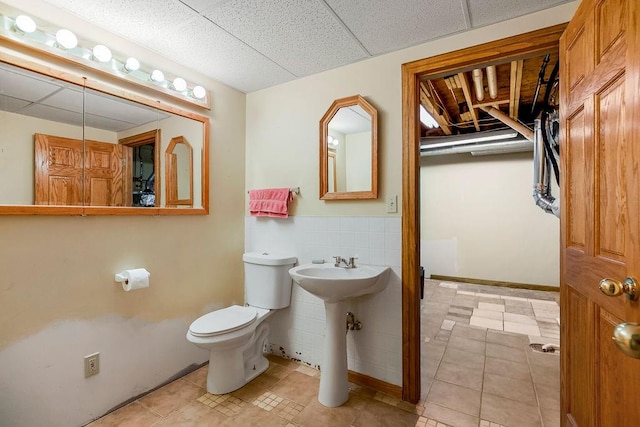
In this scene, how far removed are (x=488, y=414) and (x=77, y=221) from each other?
8.02ft

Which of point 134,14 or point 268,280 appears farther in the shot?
point 268,280

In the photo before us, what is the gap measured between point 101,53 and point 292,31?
100 cm

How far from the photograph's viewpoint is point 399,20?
154cm

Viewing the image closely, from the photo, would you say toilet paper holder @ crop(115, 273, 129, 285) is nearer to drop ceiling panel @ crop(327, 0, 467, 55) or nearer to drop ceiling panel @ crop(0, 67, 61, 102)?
drop ceiling panel @ crop(0, 67, 61, 102)

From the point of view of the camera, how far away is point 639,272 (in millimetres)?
786

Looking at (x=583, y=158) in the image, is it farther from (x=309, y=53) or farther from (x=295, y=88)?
(x=295, y=88)

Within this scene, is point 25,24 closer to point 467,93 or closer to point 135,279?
point 135,279

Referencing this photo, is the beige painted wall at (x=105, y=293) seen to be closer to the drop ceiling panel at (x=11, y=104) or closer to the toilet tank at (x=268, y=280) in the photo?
the toilet tank at (x=268, y=280)

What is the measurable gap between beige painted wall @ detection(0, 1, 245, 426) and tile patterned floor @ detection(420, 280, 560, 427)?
1.65 metres

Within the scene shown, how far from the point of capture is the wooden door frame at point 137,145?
1.76m

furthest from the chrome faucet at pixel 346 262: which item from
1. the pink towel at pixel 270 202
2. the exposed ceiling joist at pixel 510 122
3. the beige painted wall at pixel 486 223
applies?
the beige painted wall at pixel 486 223

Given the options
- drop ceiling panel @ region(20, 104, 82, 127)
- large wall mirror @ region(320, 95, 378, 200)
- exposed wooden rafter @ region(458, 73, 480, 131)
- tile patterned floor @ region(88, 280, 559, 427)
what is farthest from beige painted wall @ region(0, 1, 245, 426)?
exposed wooden rafter @ region(458, 73, 480, 131)

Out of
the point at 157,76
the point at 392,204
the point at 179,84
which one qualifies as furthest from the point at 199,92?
the point at 392,204

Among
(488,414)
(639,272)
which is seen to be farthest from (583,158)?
(488,414)
